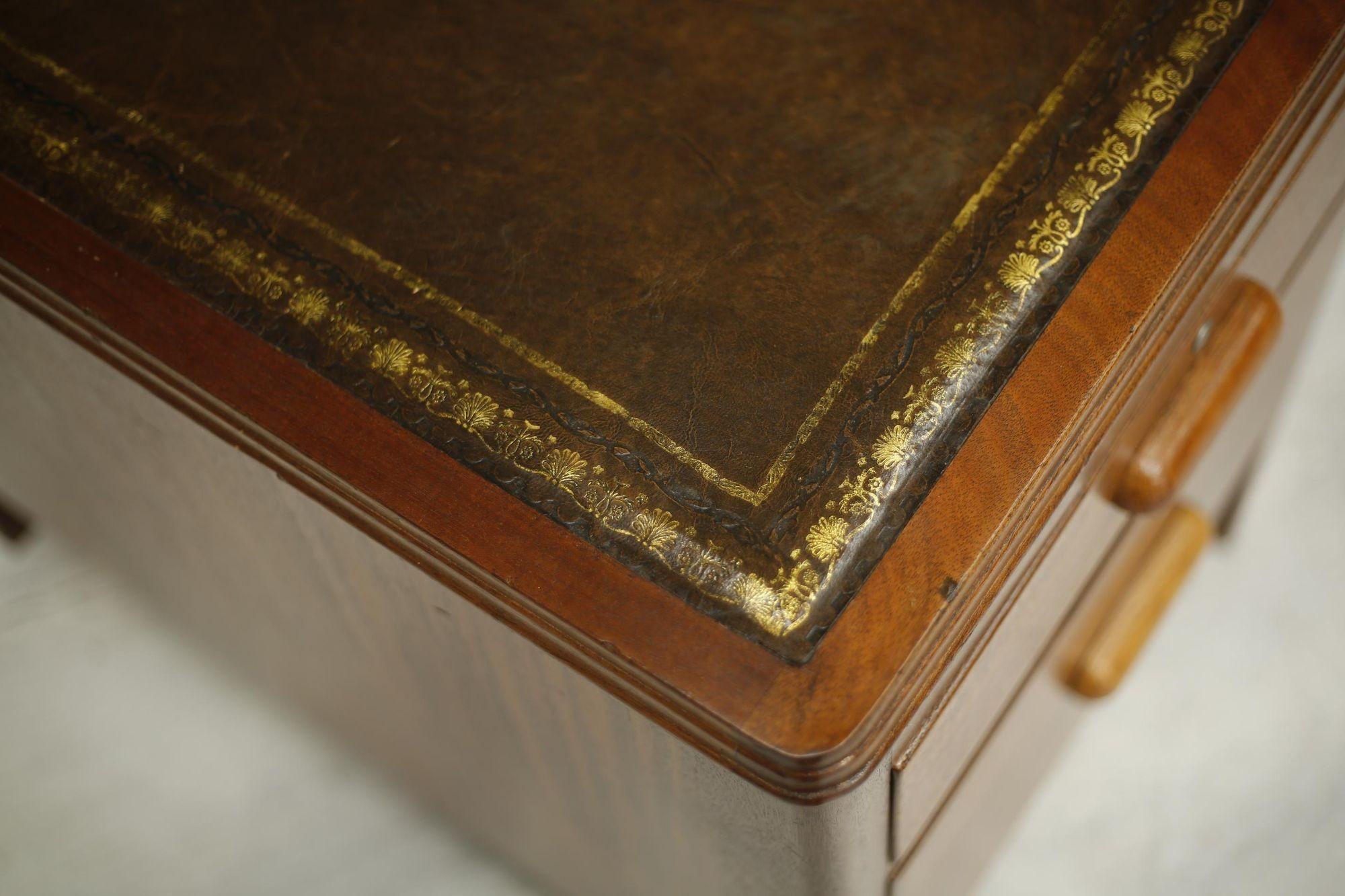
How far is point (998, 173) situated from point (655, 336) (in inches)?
8.3

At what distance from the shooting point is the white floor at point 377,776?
3.57ft

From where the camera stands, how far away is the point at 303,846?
1098mm

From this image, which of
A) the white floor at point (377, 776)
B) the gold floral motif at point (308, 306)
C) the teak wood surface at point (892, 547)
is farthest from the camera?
the white floor at point (377, 776)

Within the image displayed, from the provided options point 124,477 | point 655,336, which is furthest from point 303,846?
point 655,336

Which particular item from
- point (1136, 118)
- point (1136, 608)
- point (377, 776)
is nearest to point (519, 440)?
point (1136, 118)

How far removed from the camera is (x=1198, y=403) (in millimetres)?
726

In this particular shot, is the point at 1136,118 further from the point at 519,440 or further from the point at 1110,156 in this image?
the point at 519,440

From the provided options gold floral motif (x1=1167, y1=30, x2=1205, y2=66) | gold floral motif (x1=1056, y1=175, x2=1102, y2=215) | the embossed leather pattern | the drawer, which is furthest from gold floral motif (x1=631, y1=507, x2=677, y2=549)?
gold floral motif (x1=1167, y1=30, x2=1205, y2=66)

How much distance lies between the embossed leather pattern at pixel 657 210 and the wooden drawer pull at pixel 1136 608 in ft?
1.12

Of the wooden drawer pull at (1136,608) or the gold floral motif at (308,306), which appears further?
the wooden drawer pull at (1136,608)

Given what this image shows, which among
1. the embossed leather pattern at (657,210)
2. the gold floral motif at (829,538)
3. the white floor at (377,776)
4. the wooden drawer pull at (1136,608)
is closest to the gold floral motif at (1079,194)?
the embossed leather pattern at (657,210)

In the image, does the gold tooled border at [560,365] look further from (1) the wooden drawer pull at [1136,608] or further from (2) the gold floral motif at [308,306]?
(1) the wooden drawer pull at [1136,608]

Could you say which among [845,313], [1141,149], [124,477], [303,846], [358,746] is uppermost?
[1141,149]

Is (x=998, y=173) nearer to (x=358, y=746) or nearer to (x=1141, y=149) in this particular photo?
(x=1141, y=149)
